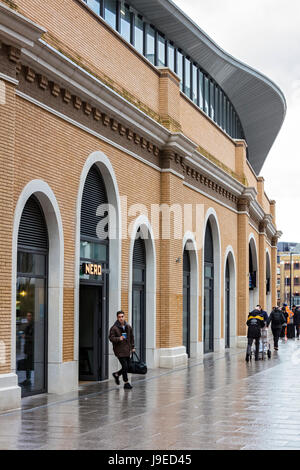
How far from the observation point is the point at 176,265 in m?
22.5

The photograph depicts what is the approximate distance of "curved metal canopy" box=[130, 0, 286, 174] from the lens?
2823 cm

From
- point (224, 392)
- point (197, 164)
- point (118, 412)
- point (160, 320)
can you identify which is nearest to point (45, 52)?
point (118, 412)

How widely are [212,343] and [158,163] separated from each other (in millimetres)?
9877

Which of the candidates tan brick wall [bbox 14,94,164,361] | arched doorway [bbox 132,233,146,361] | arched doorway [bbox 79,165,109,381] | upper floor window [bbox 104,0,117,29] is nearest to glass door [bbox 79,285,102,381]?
arched doorway [bbox 79,165,109,381]

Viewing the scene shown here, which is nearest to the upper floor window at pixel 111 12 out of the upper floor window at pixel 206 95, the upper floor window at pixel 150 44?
the upper floor window at pixel 150 44

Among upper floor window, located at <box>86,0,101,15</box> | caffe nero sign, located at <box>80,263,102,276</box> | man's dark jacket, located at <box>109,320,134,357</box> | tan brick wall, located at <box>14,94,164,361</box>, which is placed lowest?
man's dark jacket, located at <box>109,320,134,357</box>

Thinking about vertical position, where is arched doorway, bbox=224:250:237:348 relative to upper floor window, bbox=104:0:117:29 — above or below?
below

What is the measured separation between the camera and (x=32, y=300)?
14625 mm

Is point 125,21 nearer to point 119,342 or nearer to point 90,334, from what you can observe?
point 90,334

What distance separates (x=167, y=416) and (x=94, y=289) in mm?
6350

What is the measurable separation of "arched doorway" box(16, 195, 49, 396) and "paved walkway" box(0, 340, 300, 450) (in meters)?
0.59

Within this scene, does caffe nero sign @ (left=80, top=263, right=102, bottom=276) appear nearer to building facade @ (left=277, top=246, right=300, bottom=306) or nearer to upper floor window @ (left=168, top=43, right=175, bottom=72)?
Answer: upper floor window @ (left=168, top=43, right=175, bottom=72)
